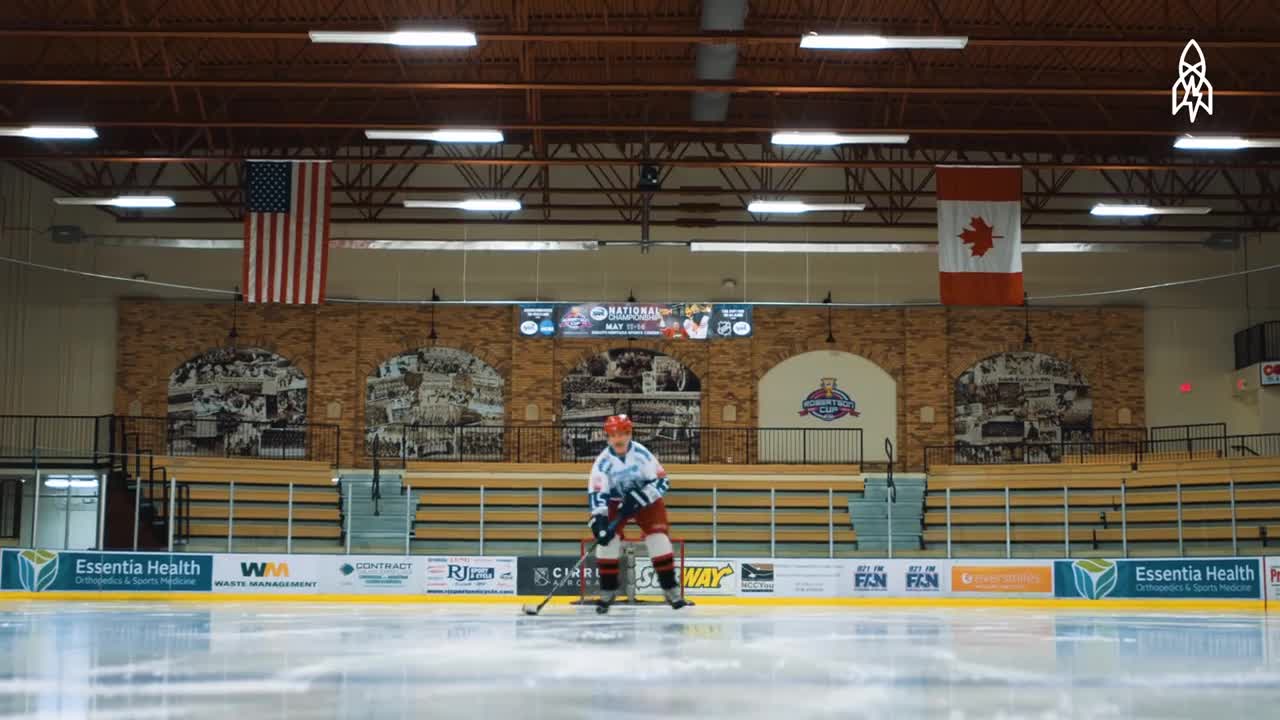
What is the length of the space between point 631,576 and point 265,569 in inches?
443

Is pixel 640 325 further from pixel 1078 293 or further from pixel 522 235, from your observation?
pixel 1078 293

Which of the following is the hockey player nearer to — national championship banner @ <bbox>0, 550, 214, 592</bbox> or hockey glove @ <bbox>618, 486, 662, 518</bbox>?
hockey glove @ <bbox>618, 486, 662, 518</bbox>

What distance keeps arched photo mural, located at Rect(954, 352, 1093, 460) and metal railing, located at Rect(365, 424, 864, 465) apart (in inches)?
118

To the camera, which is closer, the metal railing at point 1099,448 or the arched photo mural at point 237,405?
the metal railing at point 1099,448

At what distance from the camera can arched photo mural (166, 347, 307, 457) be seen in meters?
31.6

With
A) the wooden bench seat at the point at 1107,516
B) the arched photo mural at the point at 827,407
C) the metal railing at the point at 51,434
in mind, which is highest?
the arched photo mural at the point at 827,407

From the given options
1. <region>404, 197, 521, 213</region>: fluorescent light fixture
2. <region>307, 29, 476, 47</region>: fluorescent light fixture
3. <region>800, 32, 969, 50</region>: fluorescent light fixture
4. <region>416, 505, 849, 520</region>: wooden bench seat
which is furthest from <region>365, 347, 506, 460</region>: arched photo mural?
<region>800, 32, 969, 50</region>: fluorescent light fixture

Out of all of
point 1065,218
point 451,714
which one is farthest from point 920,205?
point 451,714

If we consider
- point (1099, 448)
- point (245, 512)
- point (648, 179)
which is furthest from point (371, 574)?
point (1099, 448)

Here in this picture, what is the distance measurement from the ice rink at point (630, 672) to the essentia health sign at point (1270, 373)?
80.7 feet

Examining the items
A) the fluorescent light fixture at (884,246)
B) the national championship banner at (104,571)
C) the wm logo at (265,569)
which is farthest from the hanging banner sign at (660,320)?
the national championship banner at (104,571)

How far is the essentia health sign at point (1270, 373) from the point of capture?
1175 inches

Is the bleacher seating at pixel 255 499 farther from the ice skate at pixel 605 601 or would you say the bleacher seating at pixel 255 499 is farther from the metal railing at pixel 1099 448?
the metal railing at pixel 1099 448

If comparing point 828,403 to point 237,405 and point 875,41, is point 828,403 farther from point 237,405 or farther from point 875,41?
point 875,41
